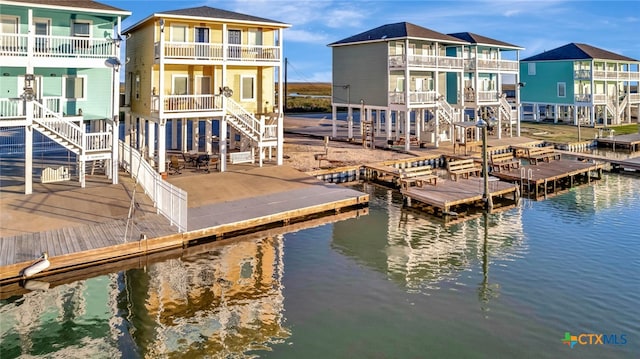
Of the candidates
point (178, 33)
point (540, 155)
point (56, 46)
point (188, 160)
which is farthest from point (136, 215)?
point (540, 155)

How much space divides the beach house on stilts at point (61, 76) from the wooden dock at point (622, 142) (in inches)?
1632

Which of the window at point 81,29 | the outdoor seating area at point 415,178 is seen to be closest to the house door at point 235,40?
the window at point 81,29

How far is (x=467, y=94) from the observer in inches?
1666

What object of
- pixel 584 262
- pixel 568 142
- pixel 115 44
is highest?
pixel 115 44

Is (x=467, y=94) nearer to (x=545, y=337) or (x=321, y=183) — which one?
(x=321, y=183)

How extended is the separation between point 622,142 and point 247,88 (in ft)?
113

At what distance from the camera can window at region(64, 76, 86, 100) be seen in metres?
23.5

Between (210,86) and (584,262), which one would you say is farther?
(210,86)

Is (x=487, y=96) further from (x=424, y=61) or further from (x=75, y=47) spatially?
(x=75, y=47)

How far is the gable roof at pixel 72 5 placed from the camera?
68.1ft

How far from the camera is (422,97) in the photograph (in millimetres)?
36781

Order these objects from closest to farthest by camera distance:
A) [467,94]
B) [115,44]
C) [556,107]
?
1. [115,44]
2. [467,94]
3. [556,107]

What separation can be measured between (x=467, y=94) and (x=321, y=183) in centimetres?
2290

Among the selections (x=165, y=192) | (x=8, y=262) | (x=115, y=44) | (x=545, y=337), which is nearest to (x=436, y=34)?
(x=115, y=44)
